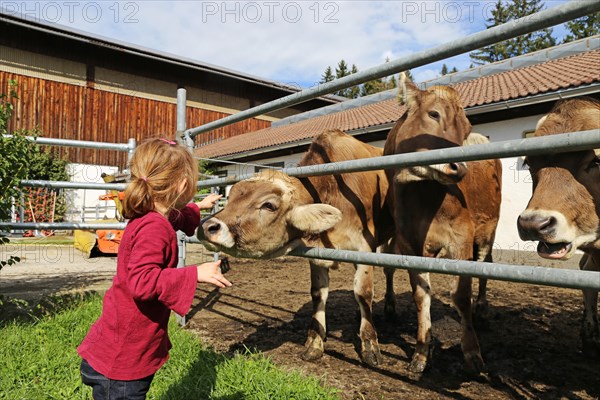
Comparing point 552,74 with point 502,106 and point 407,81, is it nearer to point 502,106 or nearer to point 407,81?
point 502,106

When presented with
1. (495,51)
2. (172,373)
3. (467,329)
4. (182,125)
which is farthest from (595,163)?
(495,51)

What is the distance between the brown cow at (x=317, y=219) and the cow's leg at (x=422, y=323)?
30cm

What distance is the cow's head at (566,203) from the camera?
6.73 feet

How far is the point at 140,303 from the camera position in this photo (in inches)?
73.5

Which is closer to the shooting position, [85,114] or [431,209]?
[431,209]

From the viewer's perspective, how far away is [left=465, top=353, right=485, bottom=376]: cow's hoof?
297 centimetres

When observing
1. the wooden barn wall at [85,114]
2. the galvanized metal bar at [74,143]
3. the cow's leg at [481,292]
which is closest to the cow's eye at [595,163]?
the cow's leg at [481,292]

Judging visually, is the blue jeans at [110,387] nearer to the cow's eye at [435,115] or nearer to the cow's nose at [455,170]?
the cow's nose at [455,170]

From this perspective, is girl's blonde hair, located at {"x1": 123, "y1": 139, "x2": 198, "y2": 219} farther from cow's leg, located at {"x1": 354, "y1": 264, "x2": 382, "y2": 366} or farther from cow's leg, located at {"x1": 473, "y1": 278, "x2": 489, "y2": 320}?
cow's leg, located at {"x1": 473, "y1": 278, "x2": 489, "y2": 320}

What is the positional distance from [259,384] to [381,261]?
126cm

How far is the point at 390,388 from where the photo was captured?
2.74m

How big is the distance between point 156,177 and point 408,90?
220 centimetres

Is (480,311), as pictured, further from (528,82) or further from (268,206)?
(528,82)

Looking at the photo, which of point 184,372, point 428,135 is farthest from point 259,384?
point 428,135
